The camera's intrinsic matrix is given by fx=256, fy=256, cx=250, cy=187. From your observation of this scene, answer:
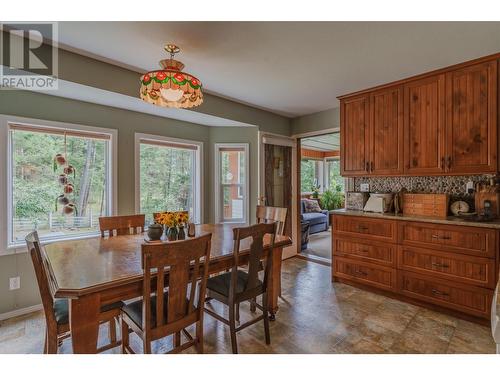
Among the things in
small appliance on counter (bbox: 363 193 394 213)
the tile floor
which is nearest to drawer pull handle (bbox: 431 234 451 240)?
small appliance on counter (bbox: 363 193 394 213)

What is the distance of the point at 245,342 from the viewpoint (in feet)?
6.74

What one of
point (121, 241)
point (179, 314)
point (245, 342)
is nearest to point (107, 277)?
point (179, 314)

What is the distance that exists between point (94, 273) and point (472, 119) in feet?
11.1

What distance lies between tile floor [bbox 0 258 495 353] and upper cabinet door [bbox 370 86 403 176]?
4.92 feet

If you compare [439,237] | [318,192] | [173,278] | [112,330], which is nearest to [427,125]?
[439,237]

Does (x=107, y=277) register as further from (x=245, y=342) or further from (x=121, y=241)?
(x=245, y=342)

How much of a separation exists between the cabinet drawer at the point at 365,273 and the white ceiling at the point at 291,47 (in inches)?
83.6

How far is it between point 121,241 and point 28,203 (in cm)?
129

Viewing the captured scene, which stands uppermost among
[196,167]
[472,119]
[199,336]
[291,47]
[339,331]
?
[291,47]

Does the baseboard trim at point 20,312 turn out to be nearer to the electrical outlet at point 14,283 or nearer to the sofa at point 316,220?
the electrical outlet at point 14,283

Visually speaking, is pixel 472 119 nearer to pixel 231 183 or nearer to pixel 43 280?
pixel 231 183

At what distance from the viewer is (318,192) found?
8258 millimetres

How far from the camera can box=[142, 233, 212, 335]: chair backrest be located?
4.55 feet

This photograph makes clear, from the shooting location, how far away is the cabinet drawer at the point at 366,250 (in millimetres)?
2796
